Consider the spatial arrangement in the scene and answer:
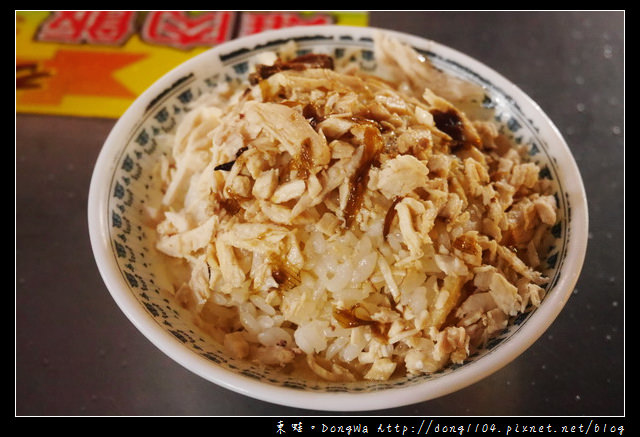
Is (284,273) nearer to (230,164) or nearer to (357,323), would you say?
(357,323)

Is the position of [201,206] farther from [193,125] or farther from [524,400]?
[524,400]

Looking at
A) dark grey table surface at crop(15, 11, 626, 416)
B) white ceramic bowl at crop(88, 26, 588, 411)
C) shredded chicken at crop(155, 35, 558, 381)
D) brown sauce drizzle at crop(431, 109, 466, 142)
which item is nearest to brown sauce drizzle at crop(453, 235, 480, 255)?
shredded chicken at crop(155, 35, 558, 381)

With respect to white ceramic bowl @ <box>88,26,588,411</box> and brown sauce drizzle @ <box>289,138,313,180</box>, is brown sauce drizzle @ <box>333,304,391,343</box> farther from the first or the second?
brown sauce drizzle @ <box>289,138,313,180</box>

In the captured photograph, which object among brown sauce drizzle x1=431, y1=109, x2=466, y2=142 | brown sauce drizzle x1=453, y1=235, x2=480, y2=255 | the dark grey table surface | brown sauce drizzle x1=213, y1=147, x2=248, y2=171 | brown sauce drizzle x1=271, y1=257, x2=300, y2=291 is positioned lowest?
the dark grey table surface

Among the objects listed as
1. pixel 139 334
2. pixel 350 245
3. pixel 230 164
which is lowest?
pixel 139 334

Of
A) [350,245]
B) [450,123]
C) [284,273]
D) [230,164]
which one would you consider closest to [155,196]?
[230,164]

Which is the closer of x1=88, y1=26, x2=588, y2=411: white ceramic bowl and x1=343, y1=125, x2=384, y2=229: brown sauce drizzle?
x1=88, y1=26, x2=588, y2=411: white ceramic bowl

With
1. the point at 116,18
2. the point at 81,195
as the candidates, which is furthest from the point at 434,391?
the point at 116,18

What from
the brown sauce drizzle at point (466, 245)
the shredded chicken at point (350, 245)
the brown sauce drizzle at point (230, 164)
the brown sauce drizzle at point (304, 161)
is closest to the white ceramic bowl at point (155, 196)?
the shredded chicken at point (350, 245)
